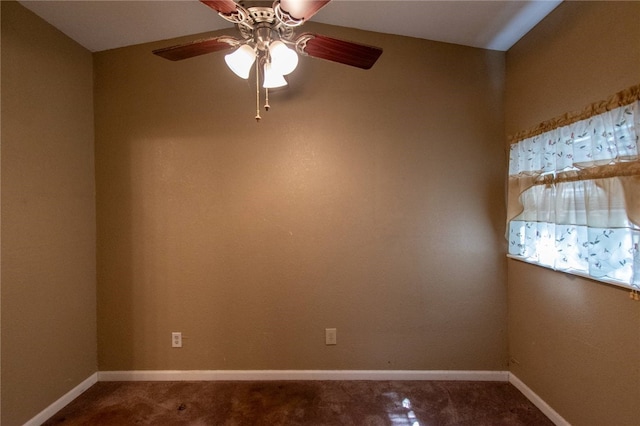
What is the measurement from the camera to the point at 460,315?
2082mm

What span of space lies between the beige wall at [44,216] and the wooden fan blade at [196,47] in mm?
1107

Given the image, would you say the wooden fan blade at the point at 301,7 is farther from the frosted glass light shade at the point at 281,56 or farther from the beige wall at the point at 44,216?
the beige wall at the point at 44,216

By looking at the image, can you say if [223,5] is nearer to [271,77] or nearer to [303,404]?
[271,77]

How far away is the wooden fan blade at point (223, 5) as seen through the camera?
1.01 meters

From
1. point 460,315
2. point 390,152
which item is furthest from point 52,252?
point 460,315

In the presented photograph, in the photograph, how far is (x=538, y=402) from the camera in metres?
1.77

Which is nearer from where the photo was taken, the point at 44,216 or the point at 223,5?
the point at 223,5

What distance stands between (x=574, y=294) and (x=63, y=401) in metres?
3.37

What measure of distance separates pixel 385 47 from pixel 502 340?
2498 millimetres

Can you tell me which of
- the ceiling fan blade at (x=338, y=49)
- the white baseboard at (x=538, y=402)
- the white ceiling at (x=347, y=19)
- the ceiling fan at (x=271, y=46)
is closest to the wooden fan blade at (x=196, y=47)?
the ceiling fan at (x=271, y=46)

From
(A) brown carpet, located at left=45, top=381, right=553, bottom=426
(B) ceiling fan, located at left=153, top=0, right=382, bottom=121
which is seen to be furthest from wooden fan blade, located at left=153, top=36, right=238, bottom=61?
(A) brown carpet, located at left=45, top=381, right=553, bottom=426

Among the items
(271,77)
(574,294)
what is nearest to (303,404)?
(574,294)

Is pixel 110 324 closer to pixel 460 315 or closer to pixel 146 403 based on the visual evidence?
pixel 146 403

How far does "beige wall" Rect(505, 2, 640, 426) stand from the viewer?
126 centimetres
